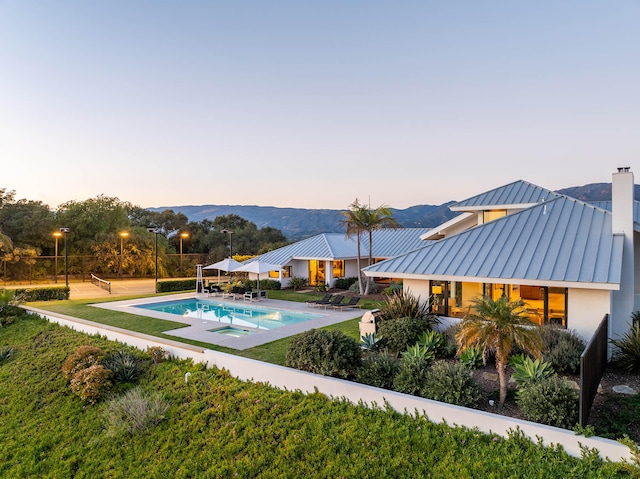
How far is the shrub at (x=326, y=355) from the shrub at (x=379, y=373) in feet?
1.18

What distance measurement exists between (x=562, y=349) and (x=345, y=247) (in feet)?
65.7

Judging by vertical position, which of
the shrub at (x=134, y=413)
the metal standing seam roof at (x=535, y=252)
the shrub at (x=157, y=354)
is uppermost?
the metal standing seam roof at (x=535, y=252)

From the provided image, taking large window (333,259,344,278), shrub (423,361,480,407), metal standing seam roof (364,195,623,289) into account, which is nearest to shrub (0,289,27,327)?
metal standing seam roof (364,195,623,289)

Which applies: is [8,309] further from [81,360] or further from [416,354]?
[416,354]

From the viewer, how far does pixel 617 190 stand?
10344mm

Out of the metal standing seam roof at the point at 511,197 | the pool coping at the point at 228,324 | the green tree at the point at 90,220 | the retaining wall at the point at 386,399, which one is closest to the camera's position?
the retaining wall at the point at 386,399

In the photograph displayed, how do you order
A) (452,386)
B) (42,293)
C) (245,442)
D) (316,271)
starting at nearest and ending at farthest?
(452,386) → (245,442) → (42,293) → (316,271)

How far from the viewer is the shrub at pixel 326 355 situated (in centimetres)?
816

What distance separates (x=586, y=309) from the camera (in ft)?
30.7

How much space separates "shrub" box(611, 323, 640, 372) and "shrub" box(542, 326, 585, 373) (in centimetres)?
82

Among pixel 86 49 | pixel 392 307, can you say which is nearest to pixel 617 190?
pixel 392 307

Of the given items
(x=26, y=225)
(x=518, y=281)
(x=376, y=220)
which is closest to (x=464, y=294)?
(x=518, y=281)

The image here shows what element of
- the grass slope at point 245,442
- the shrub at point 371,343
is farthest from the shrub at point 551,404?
the shrub at point 371,343

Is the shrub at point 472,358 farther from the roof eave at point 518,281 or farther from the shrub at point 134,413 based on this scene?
the shrub at point 134,413
